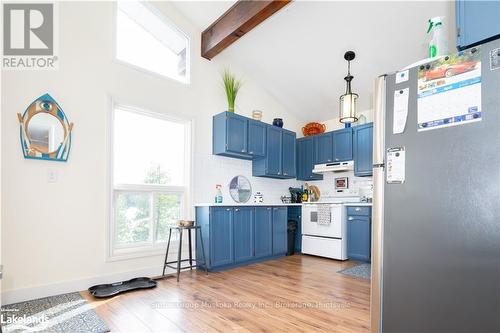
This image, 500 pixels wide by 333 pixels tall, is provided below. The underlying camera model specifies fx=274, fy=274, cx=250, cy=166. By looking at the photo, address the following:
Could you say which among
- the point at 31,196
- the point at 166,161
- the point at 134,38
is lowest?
the point at 31,196

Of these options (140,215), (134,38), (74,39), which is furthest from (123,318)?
(134,38)

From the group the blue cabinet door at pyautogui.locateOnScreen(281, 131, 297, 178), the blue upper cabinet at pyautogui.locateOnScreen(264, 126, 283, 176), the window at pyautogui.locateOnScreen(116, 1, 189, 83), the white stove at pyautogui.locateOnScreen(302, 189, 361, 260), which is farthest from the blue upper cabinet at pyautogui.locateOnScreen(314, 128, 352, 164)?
Answer: the window at pyautogui.locateOnScreen(116, 1, 189, 83)

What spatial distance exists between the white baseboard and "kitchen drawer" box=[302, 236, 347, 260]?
8.92 ft

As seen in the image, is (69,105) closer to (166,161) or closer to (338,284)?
(166,161)

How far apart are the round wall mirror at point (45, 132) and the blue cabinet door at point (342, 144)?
4.28m

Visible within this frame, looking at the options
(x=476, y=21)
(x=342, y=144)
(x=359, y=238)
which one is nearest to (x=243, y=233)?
(x=359, y=238)

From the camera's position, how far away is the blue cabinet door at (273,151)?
16.2ft

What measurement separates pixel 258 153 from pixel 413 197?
3.40m

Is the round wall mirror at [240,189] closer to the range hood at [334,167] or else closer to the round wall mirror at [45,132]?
the range hood at [334,167]

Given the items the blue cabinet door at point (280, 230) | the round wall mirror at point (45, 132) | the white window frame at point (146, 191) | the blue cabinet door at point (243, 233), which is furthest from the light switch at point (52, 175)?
the blue cabinet door at point (280, 230)

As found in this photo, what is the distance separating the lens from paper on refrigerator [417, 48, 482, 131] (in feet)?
4.18

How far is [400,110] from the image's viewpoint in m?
Answer: 1.52

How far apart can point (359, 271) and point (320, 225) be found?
112 centimetres

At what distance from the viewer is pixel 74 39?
3.11m
